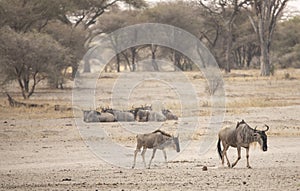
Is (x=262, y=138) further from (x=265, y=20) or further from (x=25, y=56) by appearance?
(x=265, y=20)

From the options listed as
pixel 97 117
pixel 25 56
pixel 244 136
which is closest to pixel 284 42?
pixel 25 56

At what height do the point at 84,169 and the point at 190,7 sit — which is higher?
the point at 190,7

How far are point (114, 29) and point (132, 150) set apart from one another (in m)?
45.3

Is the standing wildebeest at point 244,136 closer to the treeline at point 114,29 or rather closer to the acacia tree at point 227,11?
the treeline at point 114,29

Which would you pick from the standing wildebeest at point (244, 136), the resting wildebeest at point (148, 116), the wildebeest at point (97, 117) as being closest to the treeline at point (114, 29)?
the wildebeest at point (97, 117)

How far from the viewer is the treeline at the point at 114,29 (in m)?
32.2

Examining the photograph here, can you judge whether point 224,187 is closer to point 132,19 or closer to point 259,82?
point 259,82

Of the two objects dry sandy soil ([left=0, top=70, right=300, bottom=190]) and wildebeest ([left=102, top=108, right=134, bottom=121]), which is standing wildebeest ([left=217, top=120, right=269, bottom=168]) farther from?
wildebeest ([left=102, top=108, right=134, bottom=121])

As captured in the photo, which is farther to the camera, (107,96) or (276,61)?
(276,61)

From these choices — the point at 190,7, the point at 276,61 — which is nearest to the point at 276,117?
the point at 190,7

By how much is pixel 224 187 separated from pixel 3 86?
65.9ft

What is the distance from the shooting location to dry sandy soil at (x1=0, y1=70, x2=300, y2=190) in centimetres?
1145

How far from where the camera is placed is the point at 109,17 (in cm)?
6162

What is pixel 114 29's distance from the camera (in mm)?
61062
